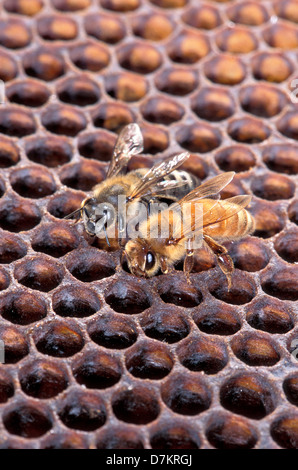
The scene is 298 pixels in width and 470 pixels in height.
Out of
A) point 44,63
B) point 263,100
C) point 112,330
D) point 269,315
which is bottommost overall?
point 112,330

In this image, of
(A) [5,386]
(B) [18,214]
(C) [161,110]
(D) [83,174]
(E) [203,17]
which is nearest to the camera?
(A) [5,386]

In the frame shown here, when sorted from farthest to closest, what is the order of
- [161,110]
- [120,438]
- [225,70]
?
[225,70] → [161,110] → [120,438]

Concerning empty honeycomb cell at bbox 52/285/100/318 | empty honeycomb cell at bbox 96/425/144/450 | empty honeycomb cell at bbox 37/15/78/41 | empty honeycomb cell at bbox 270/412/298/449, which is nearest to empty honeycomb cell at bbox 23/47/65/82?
empty honeycomb cell at bbox 37/15/78/41

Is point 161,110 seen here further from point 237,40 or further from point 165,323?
point 165,323

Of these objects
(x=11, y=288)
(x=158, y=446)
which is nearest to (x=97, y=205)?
(x=11, y=288)

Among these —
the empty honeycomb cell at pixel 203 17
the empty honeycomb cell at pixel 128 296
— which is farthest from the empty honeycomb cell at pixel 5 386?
the empty honeycomb cell at pixel 203 17

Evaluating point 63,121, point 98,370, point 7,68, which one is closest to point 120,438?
point 98,370

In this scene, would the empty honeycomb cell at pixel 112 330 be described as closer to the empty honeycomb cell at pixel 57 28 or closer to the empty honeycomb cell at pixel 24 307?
the empty honeycomb cell at pixel 24 307
